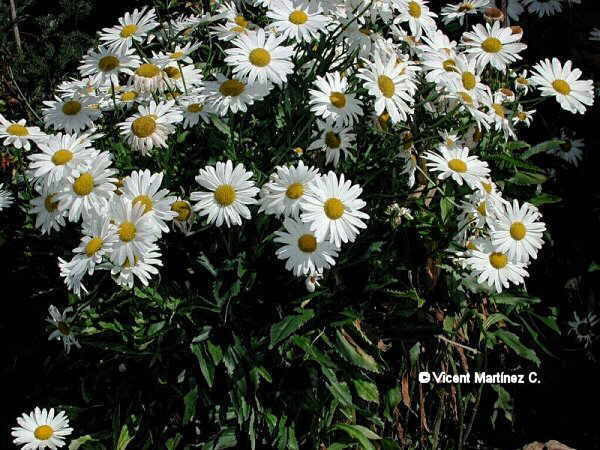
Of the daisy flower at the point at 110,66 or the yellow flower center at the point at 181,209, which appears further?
the daisy flower at the point at 110,66

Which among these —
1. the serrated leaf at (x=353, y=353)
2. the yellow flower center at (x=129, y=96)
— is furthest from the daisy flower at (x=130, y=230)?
the serrated leaf at (x=353, y=353)

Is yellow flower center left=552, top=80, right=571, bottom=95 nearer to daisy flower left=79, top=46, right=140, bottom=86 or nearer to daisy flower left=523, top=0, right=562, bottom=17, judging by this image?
daisy flower left=523, top=0, right=562, bottom=17

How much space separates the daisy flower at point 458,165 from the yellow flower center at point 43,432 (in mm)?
1759

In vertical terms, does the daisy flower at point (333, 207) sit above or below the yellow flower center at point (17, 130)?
below

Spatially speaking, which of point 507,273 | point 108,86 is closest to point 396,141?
point 507,273

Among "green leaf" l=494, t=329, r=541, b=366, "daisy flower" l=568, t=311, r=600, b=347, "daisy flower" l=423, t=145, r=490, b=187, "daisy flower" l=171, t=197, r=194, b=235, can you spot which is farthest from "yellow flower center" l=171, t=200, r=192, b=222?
"daisy flower" l=568, t=311, r=600, b=347

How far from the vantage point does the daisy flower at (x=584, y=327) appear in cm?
321

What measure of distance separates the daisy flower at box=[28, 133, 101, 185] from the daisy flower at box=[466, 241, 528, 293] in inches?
56.0

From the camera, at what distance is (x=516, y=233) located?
2.54 meters

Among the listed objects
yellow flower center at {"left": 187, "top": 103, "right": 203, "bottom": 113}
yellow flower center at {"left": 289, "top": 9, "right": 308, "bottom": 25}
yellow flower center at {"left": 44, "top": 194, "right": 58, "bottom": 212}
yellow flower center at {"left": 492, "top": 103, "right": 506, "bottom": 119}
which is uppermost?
yellow flower center at {"left": 289, "top": 9, "right": 308, "bottom": 25}

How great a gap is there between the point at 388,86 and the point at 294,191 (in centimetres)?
53

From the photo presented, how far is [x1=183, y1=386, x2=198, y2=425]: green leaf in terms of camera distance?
243 cm

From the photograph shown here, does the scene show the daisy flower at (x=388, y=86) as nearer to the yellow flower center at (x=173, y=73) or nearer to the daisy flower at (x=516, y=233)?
the daisy flower at (x=516, y=233)

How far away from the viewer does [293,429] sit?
2.59 meters
